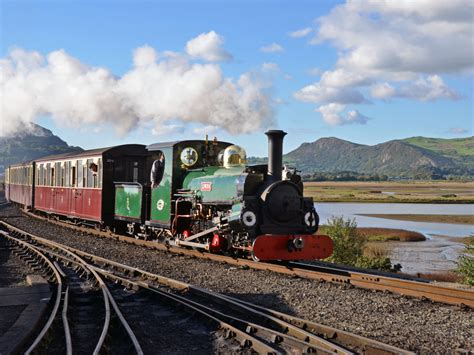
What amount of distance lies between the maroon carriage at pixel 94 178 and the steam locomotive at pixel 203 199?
0.04m

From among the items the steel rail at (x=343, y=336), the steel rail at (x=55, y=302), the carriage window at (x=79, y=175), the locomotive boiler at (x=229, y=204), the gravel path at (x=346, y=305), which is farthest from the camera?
the carriage window at (x=79, y=175)

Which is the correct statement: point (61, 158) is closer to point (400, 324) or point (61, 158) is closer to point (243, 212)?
point (243, 212)

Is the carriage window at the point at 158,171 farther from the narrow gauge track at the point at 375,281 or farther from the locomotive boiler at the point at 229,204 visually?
the narrow gauge track at the point at 375,281

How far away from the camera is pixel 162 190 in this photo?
638 inches

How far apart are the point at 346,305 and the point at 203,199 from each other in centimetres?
618

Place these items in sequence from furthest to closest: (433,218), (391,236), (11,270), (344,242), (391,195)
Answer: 1. (391,195)
2. (433,218)
3. (391,236)
4. (344,242)
5. (11,270)

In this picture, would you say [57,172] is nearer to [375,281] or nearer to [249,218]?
[249,218]

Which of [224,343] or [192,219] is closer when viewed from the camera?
[224,343]

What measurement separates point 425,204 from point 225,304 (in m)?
78.9

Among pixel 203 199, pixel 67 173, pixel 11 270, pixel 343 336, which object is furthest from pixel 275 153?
pixel 67 173

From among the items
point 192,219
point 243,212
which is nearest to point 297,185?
point 243,212

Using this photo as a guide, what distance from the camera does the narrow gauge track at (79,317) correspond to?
7.01 metres

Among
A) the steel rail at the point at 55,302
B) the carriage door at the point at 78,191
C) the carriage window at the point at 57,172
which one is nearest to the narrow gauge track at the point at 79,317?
the steel rail at the point at 55,302

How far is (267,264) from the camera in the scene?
12602 millimetres
